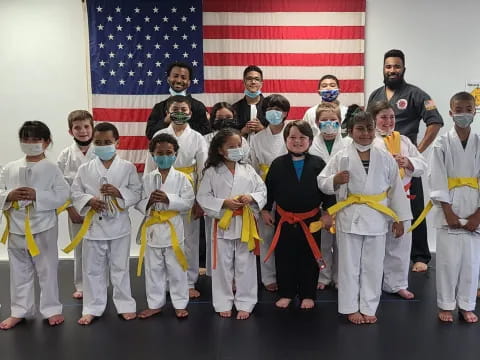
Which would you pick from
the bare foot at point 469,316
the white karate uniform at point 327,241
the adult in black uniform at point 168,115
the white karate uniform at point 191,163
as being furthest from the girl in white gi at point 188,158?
the bare foot at point 469,316

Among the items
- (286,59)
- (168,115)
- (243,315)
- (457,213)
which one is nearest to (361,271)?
(457,213)

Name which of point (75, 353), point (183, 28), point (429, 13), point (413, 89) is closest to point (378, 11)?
point (429, 13)

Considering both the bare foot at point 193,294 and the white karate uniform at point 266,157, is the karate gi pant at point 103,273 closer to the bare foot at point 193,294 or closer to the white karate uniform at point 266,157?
the bare foot at point 193,294

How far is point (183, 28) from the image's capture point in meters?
4.65

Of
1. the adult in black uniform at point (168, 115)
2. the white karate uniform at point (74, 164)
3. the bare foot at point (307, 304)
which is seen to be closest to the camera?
the bare foot at point (307, 304)

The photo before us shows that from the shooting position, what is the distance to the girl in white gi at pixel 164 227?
10.3ft

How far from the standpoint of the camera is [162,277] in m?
3.26

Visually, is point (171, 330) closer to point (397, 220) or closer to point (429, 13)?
point (397, 220)

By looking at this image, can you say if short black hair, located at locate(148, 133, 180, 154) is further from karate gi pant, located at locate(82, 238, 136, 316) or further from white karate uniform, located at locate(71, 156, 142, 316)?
karate gi pant, located at locate(82, 238, 136, 316)

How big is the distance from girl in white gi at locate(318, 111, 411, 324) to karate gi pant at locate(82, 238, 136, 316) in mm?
1466

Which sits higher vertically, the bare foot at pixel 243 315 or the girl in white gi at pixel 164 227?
the girl in white gi at pixel 164 227

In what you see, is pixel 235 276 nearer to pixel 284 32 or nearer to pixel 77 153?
pixel 77 153

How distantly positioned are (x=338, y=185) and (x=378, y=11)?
8.17 feet

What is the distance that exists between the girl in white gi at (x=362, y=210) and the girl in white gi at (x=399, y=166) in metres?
0.47
